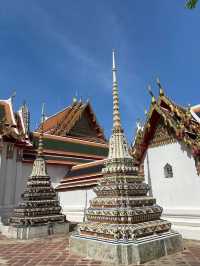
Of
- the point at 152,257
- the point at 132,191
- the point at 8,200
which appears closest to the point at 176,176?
the point at 132,191

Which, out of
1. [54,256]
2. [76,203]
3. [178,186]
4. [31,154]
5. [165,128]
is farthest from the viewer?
[31,154]

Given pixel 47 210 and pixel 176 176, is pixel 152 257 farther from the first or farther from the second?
pixel 47 210

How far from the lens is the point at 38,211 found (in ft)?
33.6

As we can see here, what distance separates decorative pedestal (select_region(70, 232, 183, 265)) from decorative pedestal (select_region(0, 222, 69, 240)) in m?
3.58

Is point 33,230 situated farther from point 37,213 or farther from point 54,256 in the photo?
point 54,256

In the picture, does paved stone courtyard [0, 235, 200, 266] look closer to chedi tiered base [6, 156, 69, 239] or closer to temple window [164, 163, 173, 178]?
chedi tiered base [6, 156, 69, 239]

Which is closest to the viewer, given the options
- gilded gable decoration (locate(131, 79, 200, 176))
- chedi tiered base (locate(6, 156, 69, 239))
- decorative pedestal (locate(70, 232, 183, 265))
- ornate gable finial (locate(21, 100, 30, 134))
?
decorative pedestal (locate(70, 232, 183, 265))

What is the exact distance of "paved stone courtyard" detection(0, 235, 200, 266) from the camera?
210 inches

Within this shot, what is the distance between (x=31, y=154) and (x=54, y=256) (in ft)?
33.5

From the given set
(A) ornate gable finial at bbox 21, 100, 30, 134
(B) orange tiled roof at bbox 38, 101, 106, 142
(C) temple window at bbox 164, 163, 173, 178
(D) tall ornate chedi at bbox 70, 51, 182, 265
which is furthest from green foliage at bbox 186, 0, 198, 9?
(B) orange tiled roof at bbox 38, 101, 106, 142

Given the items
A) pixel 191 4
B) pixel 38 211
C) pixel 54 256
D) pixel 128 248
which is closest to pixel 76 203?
pixel 38 211

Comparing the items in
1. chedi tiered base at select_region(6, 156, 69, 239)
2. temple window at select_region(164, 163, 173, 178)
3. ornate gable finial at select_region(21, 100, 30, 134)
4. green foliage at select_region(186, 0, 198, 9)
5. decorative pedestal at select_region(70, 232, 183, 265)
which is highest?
ornate gable finial at select_region(21, 100, 30, 134)

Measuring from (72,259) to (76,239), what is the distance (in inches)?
25.8

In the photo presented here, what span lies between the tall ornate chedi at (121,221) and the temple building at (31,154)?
6.83 m
